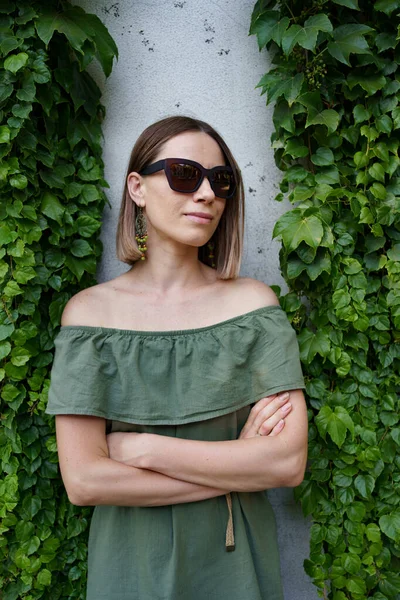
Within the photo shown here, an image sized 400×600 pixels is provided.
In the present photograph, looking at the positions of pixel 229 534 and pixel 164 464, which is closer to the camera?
pixel 164 464

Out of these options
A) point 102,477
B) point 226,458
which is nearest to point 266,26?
point 226,458

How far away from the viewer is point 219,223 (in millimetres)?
1784

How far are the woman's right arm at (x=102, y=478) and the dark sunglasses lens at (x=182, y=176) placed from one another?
24.8 inches

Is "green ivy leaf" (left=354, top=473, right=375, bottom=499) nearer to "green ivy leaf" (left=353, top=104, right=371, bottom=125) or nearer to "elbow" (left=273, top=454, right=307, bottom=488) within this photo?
"elbow" (left=273, top=454, right=307, bottom=488)

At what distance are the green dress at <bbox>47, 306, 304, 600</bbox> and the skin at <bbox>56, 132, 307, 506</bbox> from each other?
0.05 metres

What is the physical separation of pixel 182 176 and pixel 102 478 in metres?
0.78

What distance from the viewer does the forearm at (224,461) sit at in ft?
4.71

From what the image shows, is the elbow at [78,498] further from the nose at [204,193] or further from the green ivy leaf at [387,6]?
the green ivy leaf at [387,6]

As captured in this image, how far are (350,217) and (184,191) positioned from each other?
623mm

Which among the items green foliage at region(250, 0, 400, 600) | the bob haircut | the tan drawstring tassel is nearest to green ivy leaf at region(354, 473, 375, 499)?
green foliage at region(250, 0, 400, 600)

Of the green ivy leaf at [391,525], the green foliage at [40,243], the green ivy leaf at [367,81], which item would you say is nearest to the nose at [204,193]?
the green foliage at [40,243]

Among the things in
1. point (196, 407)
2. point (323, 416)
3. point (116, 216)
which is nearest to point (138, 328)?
point (196, 407)

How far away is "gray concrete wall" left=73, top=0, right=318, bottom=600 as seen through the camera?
6.55ft

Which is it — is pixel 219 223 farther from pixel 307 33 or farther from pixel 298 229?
pixel 307 33
